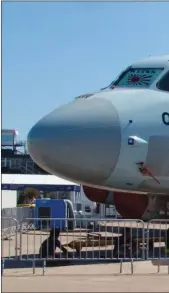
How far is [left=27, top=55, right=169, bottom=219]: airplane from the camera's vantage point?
11.9 metres

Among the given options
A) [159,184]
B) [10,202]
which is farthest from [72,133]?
[10,202]

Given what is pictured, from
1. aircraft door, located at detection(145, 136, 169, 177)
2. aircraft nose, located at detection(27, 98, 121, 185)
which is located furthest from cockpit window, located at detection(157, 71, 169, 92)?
aircraft nose, located at detection(27, 98, 121, 185)

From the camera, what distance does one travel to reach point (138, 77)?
13.7 metres

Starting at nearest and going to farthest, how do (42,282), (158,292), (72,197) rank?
(158,292), (42,282), (72,197)

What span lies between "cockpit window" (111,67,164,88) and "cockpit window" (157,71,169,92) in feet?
0.54

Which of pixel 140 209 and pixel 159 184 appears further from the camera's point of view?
pixel 140 209

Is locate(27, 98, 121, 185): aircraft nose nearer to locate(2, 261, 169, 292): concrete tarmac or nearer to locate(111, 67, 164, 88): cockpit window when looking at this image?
locate(111, 67, 164, 88): cockpit window

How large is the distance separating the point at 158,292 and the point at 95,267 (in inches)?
134

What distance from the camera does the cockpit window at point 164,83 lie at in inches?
523

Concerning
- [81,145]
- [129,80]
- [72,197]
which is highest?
[129,80]

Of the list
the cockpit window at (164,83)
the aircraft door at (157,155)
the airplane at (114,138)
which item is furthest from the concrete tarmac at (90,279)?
the cockpit window at (164,83)

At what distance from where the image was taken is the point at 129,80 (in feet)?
45.0

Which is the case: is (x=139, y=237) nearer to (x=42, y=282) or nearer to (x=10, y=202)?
(x=42, y=282)

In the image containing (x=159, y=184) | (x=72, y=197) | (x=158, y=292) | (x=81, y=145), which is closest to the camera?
(x=158, y=292)
